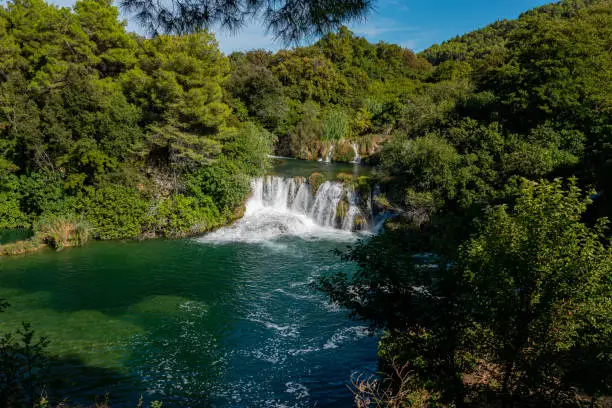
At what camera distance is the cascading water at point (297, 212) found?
19234mm

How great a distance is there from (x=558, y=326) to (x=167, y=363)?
335 inches

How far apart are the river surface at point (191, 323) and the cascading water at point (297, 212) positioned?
5.40 feet

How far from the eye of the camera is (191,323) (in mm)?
11242

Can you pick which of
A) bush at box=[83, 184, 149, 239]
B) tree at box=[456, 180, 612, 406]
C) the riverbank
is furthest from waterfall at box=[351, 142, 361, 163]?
tree at box=[456, 180, 612, 406]

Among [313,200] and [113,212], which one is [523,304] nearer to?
[313,200]

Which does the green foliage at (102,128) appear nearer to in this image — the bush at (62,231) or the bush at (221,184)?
the bush at (221,184)

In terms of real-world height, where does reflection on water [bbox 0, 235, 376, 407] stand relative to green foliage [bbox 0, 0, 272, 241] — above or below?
below

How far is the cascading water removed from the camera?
19234 mm

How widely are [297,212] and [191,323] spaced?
1124cm

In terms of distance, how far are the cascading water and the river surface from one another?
1.65 metres

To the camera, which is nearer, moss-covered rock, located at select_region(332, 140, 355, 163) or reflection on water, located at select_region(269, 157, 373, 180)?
reflection on water, located at select_region(269, 157, 373, 180)

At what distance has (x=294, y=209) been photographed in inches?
856


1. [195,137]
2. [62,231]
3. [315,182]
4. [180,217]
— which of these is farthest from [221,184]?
[62,231]

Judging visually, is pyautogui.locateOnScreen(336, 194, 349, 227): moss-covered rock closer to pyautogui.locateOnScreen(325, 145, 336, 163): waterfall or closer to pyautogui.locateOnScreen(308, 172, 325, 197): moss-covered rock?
pyautogui.locateOnScreen(308, 172, 325, 197): moss-covered rock
